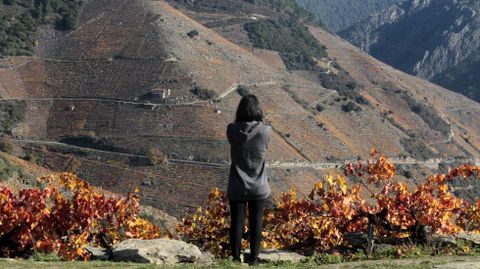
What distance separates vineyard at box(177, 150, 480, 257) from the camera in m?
13.2

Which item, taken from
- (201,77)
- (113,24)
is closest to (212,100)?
(201,77)

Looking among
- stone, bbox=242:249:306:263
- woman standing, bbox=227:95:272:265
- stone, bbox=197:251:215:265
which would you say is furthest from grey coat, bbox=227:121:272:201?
stone, bbox=197:251:215:265

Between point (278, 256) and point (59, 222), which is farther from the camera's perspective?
point (59, 222)

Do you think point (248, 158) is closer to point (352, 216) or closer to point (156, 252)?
point (156, 252)

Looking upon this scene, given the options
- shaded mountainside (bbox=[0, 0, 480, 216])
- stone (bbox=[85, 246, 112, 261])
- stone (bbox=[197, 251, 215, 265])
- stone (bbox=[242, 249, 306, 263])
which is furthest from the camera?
shaded mountainside (bbox=[0, 0, 480, 216])

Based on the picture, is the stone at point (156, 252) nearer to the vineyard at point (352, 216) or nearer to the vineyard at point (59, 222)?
the vineyard at point (59, 222)

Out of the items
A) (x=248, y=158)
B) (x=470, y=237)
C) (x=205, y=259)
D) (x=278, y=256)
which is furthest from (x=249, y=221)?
(x=470, y=237)

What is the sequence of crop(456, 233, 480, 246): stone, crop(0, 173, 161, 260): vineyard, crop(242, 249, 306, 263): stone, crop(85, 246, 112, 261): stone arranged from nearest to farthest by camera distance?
1. crop(242, 249, 306, 263): stone
2. crop(85, 246, 112, 261): stone
3. crop(0, 173, 161, 260): vineyard
4. crop(456, 233, 480, 246): stone

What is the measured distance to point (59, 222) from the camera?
13211 mm

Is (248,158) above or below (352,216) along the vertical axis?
above

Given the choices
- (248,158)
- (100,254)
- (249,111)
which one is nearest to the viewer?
(248,158)

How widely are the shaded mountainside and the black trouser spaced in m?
33.8

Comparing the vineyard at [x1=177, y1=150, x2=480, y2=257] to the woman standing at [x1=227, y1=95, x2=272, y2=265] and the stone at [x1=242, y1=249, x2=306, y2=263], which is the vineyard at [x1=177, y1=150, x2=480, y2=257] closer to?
the stone at [x1=242, y1=249, x2=306, y2=263]

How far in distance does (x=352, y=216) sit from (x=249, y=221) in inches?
168
